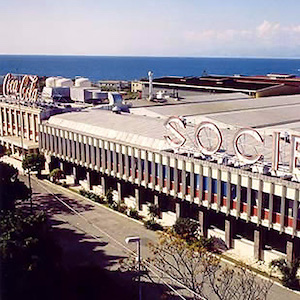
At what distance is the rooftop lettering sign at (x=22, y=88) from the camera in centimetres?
7925

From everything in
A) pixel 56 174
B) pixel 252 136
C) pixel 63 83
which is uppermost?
pixel 63 83

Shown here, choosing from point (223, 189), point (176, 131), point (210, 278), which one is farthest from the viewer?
point (176, 131)

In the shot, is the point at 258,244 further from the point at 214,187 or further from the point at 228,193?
the point at 214,187

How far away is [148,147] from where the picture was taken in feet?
172

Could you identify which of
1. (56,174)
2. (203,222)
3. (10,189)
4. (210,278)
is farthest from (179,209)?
(56,174)

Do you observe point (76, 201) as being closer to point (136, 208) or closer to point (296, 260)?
point (136, 208)

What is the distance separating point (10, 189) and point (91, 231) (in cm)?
889

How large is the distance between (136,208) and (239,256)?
15.4m

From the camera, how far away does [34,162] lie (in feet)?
223

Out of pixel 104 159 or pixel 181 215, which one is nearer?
pixel 181 215

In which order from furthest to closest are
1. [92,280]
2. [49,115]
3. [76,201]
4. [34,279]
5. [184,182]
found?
[49,115] < [76,201] < [184,182] < [92,280] < [34,279]

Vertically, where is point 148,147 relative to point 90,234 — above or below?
above

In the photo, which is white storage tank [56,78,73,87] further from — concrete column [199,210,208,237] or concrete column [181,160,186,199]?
concrete column [199,210,208,237]

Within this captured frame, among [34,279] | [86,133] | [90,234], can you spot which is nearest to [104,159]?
[86,133]
